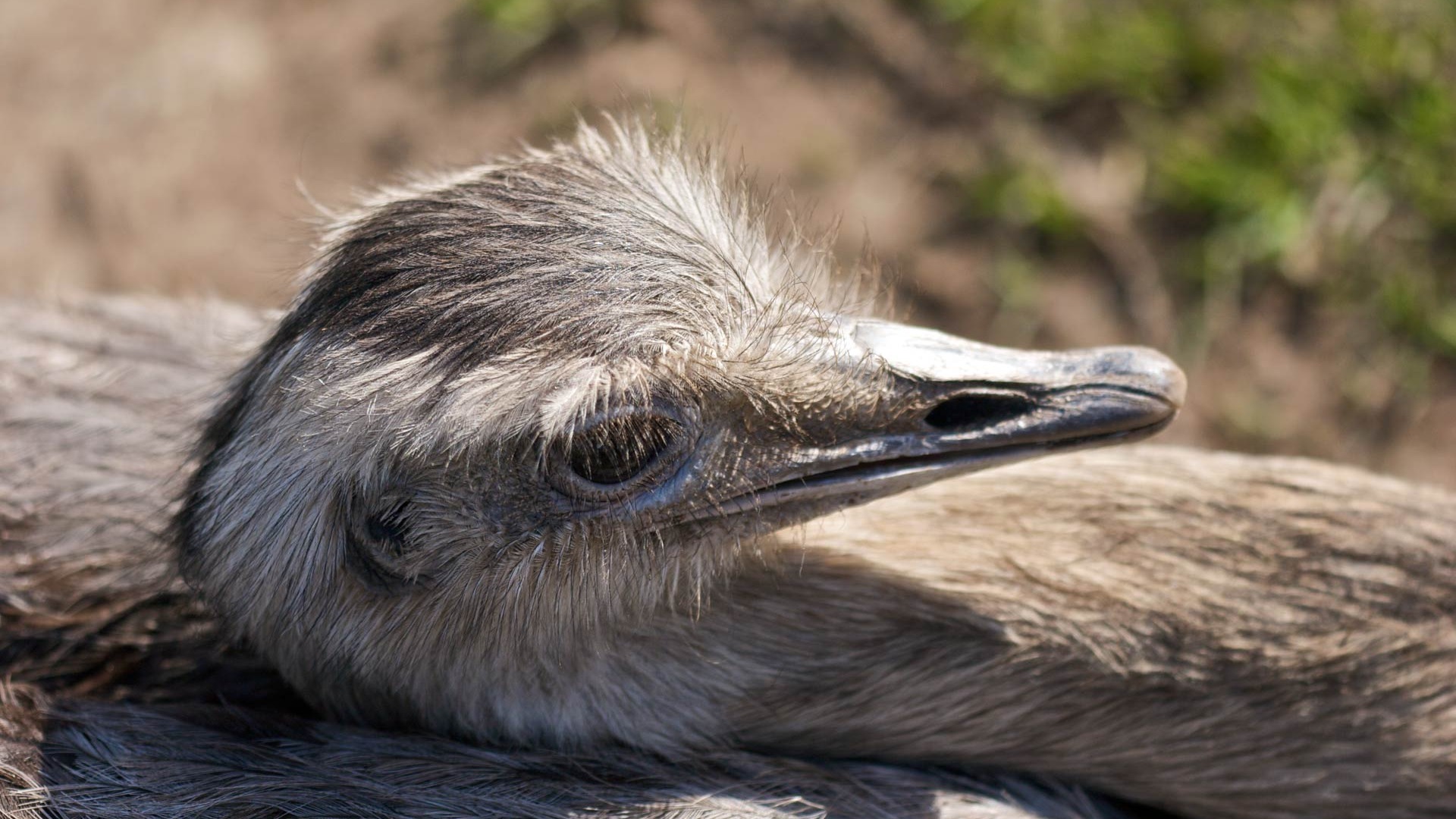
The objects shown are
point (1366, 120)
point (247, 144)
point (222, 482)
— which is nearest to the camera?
point (222, 482)

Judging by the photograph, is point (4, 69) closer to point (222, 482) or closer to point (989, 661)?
point (222, 482)

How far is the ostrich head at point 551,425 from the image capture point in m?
2.07

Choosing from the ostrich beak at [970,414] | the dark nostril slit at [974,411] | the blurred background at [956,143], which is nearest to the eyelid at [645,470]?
the ostrich beak at [970,414]

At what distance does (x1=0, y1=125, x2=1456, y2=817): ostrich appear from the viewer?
2.11m

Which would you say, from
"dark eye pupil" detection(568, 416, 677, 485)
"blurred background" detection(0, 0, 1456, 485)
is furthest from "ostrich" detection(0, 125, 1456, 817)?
"blurred background" detection(0, 0, 1456, 485)

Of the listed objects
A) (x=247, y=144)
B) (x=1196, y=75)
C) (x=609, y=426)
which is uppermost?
(x=1196, y=75)

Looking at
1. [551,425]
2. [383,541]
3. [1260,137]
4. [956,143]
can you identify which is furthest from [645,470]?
[1260,137]

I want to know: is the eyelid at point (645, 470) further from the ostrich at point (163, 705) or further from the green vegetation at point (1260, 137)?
the green vegetation at point (1260, 137)

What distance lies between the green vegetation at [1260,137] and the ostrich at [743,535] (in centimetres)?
177

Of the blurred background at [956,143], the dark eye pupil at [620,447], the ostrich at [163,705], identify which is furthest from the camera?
the blurred background at [956,143]

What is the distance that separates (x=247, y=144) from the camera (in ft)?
16.7

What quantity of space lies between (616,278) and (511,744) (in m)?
0.89

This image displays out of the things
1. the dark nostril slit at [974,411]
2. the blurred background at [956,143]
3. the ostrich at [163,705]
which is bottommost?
the ostrich at [163,705]

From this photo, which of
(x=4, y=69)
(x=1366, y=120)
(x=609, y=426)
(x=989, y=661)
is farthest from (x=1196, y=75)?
(x=4, y=69)
